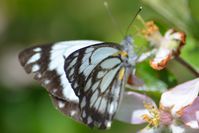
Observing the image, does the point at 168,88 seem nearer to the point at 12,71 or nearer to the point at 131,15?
the point at 131,15

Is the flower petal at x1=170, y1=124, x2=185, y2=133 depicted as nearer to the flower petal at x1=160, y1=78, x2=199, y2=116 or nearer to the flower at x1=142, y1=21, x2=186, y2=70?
the flower petal at x1=160, y1=78, x2=199, y2=116

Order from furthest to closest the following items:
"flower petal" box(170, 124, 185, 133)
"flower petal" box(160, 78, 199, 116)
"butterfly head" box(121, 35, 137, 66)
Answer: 1. "butterfly head" box(121, 35, 137, 66)
2. "flower petal" box(170, 124, 185, 133)
3. "flower petal" box(160, 78, 199, 116)

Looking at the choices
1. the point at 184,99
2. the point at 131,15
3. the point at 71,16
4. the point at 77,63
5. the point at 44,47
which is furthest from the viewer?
the point at 71,16

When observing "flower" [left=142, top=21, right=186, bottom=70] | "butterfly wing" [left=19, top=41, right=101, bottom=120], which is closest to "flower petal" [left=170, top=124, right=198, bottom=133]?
"flower" [left=142, top=21, right=186, bottom=70]

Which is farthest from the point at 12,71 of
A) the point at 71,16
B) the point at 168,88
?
the point at 168,88

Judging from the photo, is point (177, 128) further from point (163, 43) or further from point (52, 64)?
point (52, 64)

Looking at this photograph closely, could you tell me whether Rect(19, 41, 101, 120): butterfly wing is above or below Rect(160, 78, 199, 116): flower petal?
above
